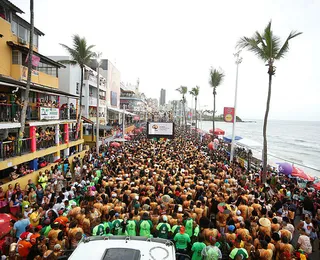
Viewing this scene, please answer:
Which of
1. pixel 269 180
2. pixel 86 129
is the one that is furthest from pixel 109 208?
pixel 86 129

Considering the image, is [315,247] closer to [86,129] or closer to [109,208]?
[109,208]

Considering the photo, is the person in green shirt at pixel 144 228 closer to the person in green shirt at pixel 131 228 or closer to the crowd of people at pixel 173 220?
the crowd of people at pixel 173 220

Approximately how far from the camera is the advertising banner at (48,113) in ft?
50.4

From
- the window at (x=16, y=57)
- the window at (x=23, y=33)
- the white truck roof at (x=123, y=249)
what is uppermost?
the window at (x=23, y=33)

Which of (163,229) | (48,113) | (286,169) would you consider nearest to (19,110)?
(48,113)

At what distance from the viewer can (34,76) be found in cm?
1714

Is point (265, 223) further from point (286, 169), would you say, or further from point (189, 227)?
point (286, 169)

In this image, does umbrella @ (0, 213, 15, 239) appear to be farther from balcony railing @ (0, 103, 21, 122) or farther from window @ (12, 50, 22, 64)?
window @ (12, 50, 22, 64)

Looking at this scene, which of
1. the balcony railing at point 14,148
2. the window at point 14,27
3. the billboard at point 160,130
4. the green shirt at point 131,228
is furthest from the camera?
the billboard at point 160,130

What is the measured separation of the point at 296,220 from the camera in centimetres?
1031

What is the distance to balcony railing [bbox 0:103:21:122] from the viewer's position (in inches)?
479

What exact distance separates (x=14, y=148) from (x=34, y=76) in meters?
6.71

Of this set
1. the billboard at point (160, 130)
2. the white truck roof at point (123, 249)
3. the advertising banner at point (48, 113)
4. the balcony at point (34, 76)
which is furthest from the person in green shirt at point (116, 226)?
the billboard at point (160, 130)

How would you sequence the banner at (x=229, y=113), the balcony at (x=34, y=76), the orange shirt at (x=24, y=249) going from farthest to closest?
1. the banner at (x=229, y=113)
2. the balcony at (x=34, y=76)
3. the orange shirt at (x=24, y=249)
